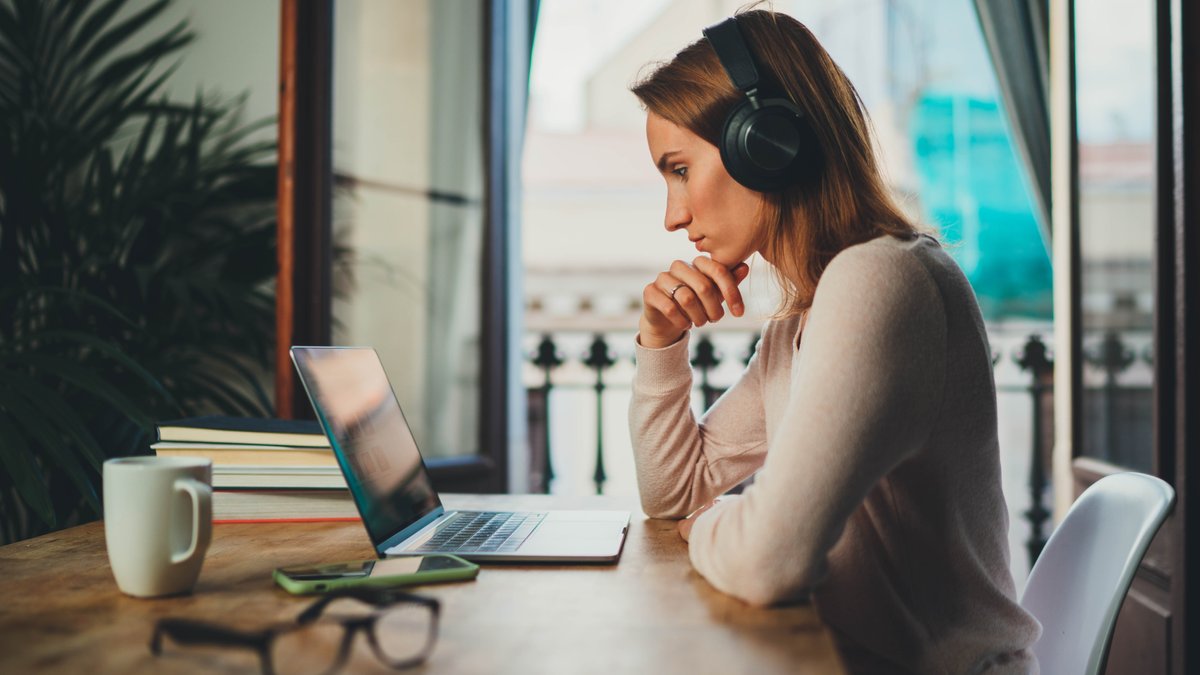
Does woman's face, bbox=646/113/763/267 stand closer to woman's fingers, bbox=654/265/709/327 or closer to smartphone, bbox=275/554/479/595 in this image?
woman's fingers, bbox=654/265/709/327

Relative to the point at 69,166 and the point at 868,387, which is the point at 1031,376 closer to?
the point at 868,387

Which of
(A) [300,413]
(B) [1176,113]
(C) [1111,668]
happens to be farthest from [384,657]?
(C) [1111,668]

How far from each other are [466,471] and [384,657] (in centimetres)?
190

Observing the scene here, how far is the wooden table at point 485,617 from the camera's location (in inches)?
25.1

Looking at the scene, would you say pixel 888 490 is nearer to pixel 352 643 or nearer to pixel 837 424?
pixel 837 424

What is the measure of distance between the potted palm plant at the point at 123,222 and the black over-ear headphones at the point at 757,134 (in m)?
1.28

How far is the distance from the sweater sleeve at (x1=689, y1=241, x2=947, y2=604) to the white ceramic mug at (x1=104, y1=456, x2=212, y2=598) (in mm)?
443

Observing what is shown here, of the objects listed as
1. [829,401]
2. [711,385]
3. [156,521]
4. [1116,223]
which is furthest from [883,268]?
[711,385]

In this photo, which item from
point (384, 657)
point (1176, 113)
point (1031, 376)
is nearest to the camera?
point (384, 657)

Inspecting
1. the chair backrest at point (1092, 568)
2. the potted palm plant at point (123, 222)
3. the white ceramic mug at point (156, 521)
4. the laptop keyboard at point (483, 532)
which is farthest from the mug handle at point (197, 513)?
the potted palm plant at point (123, 222)

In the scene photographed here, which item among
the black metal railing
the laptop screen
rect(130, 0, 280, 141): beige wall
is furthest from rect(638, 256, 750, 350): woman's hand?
the black metal railing

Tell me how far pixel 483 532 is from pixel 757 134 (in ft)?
1.78

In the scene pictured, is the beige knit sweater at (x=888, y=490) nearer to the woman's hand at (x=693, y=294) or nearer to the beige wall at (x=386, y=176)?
the woman's hand at (x=693, y=294)

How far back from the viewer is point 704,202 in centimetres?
114
